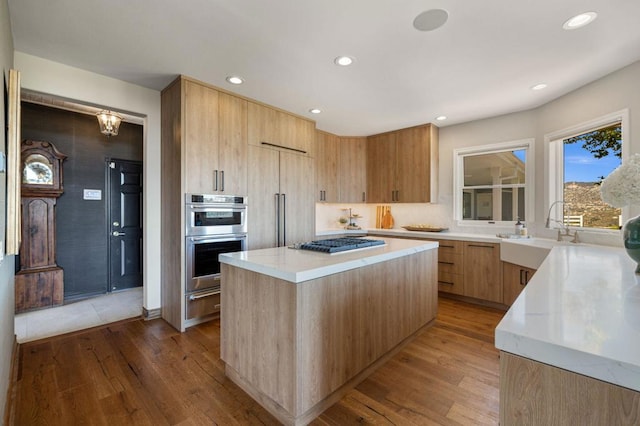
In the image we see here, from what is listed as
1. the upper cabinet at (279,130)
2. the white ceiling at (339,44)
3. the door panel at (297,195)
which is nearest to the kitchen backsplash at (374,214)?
the door panel at (297,195)

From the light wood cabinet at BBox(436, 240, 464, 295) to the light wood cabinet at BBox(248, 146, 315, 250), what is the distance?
74.9 inches

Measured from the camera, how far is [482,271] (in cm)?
372

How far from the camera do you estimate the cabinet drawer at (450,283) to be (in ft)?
12.9

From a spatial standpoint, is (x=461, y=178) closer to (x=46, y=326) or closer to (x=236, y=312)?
(x=236, y=312)

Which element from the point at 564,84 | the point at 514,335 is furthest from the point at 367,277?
the point at 564,84

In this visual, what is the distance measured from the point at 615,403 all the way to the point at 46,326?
14.3ft

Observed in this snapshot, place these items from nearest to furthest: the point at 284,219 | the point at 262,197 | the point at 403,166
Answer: the point at 262,197 < the point at 284,219 < the point at 403,166

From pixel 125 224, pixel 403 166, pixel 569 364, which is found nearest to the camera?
pixel 569 364

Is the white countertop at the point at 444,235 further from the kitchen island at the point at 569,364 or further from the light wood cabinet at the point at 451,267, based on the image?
the kitchen island at the point at 569,364

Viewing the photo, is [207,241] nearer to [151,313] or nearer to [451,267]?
[151,313]

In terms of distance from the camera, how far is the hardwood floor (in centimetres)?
172

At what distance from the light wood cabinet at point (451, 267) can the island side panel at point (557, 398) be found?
11.6 ft

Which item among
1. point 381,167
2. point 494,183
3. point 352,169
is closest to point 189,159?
point 352,169

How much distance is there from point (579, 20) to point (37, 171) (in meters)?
5.65
